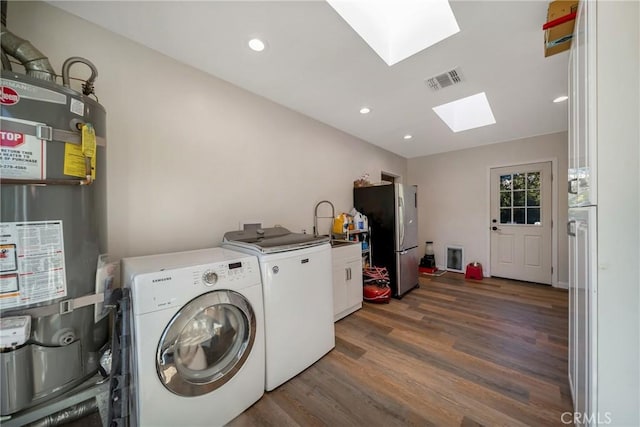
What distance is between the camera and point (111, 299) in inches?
43.6

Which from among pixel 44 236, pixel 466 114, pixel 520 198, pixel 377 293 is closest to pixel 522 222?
pixel 520 198

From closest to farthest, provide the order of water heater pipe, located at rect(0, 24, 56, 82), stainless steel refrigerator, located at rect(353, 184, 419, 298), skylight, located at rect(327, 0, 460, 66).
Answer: water heater pipe, located at rect(0, 24, 56, 82)
skylight, located at rect(327, 0, 460, 66)
stainless steel refrigerator, located at rect(353, 184, 419, 298)

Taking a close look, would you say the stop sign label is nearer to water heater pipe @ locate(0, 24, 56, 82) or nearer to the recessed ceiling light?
water heater pipe @ locate(0, 24, 56, 82)

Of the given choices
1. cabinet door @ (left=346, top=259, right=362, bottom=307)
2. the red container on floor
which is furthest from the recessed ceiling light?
the red container on floor

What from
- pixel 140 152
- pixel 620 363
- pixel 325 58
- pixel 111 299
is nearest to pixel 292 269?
pixel 111 299

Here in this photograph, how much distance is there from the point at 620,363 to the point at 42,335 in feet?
6.99

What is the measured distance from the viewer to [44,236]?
0.90 meters

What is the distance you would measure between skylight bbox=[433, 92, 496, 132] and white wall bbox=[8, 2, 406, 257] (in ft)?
6.80

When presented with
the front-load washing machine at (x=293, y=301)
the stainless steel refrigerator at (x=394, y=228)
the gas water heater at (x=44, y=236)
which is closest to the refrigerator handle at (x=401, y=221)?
the stainless steel refrigerator at (x=394, y=228)

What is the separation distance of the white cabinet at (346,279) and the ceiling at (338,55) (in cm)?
165

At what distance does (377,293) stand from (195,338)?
2.23 m

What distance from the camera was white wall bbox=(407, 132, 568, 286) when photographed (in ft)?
11.1

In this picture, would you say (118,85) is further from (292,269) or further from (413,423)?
(413,423)

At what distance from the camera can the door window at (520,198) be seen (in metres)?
3.62
